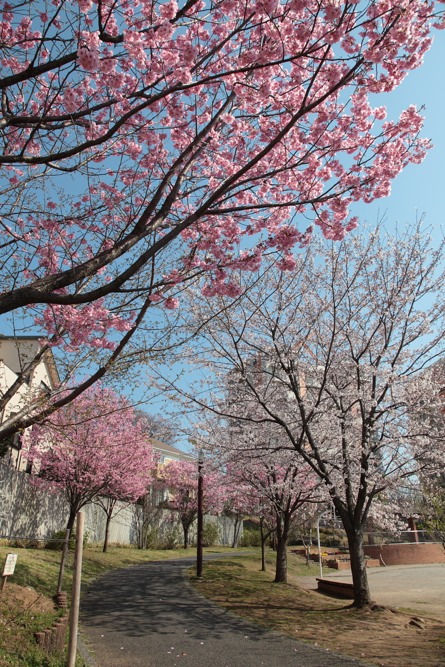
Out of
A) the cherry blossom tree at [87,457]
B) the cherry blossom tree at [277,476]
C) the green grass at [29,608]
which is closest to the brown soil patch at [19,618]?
the green grass at [29,608]

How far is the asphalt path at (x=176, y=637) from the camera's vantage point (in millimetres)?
6309

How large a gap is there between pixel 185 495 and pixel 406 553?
13.8 m

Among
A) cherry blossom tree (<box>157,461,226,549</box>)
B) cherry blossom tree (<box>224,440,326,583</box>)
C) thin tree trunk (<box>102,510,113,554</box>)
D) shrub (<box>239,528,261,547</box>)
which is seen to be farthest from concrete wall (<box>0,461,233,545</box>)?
shrub (<box>239,528,261,547</box>)

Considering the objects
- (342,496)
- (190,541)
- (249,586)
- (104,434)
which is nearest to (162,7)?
(342,496)

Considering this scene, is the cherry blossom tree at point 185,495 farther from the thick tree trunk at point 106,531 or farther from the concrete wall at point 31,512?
the concrete wall at point 31,512

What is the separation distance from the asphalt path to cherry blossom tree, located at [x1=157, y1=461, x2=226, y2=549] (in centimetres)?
1817

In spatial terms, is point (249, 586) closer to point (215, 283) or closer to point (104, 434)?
point (104, 434)

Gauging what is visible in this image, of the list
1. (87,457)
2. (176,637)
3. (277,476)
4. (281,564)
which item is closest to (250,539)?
(87,457)

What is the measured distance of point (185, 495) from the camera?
30.9m

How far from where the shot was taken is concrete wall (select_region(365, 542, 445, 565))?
23.1 meters

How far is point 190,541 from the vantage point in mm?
33062

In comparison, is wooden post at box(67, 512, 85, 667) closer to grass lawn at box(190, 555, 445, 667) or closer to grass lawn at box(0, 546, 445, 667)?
grass lawn at box(0, 546, 445, 667)

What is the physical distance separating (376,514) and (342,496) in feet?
4.58

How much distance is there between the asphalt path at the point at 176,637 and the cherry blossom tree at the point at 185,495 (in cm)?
1817
